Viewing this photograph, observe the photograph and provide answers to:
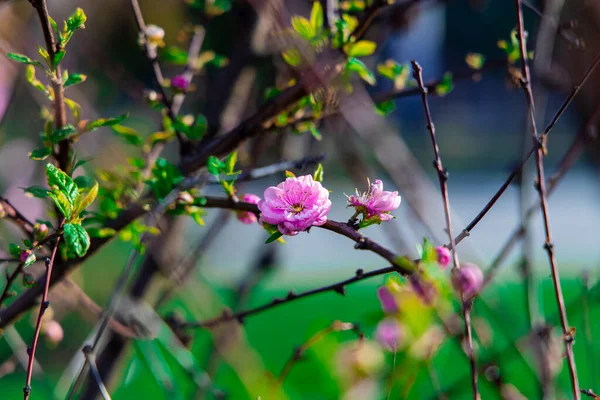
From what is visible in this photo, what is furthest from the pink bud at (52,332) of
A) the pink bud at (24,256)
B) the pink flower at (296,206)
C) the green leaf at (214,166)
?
the pink flower at (296,206)

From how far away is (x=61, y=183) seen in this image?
2.75 ft

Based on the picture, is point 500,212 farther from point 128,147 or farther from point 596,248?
point 128,147

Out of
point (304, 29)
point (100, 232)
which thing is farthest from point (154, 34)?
point (100, 232)

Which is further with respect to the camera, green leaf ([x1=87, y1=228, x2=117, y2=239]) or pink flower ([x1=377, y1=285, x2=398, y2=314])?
green leaf ([x1=87, y1=228, x2=117, y2=239])

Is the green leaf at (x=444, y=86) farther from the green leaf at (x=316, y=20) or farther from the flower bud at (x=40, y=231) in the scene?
the flower bud at (x=40, y=231)

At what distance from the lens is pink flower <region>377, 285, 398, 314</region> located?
70cm

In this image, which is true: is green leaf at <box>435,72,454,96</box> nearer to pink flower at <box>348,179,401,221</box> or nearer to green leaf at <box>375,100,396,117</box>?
green leaf at <box>375,100,396,117</box>

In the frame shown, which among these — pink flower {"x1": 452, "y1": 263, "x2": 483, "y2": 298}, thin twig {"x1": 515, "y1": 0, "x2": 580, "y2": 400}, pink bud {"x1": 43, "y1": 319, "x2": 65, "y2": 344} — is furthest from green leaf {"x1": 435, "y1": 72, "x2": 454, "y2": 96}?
pink bud {"x1": 43, "y1": 319, "x2": 65, "y2": 344}

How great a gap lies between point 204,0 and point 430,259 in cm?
102

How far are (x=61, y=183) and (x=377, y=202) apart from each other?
406mm

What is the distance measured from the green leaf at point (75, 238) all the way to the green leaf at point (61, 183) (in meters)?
0.04

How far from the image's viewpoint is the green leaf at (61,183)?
83 centimetres

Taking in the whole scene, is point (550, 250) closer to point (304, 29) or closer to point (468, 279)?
point (468, 279)

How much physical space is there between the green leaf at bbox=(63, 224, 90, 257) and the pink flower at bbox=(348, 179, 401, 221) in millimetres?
347
